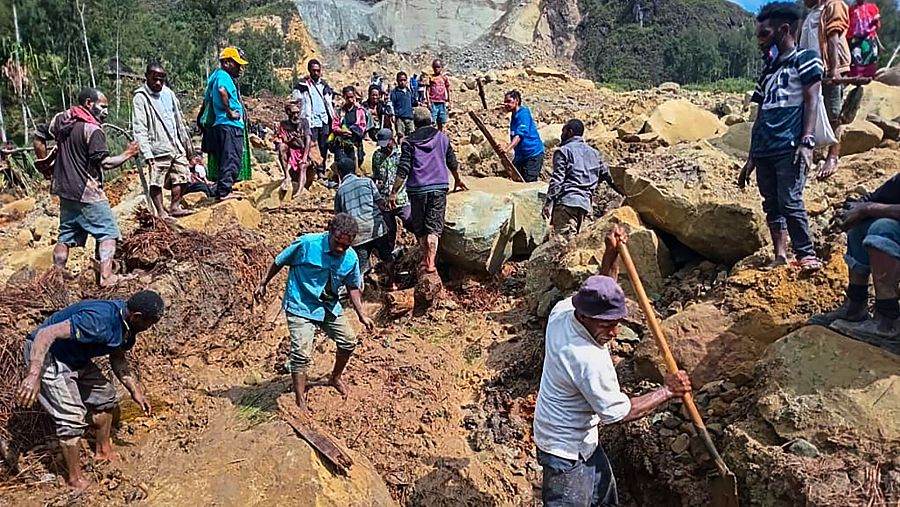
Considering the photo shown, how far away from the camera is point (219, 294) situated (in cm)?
625

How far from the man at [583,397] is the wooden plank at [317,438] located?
1.44 metres

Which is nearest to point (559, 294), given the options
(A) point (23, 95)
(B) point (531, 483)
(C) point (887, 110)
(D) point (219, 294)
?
(B) point (531, 483)

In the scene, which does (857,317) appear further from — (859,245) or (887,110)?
(887,110)

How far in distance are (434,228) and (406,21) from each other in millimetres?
40692

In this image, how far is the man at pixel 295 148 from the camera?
8.66 m

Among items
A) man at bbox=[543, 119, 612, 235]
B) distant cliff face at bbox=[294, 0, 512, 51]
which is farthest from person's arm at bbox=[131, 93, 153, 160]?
distant cliff face at bbox=[294, 0, 512, 51]

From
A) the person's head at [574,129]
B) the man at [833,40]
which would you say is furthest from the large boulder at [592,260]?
the man at [833,40]

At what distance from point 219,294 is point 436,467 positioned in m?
3.04

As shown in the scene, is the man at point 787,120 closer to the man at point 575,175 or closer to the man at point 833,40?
the man at point 833,40

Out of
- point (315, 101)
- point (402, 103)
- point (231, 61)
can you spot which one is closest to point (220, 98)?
point (231, 61)

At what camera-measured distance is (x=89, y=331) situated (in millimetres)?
3826

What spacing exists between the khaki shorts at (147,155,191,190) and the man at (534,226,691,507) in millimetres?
4924

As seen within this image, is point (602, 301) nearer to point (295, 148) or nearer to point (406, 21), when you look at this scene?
point (295, 148)

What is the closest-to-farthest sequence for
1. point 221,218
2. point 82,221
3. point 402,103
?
point 82,221, point 221,218, point 402,103
